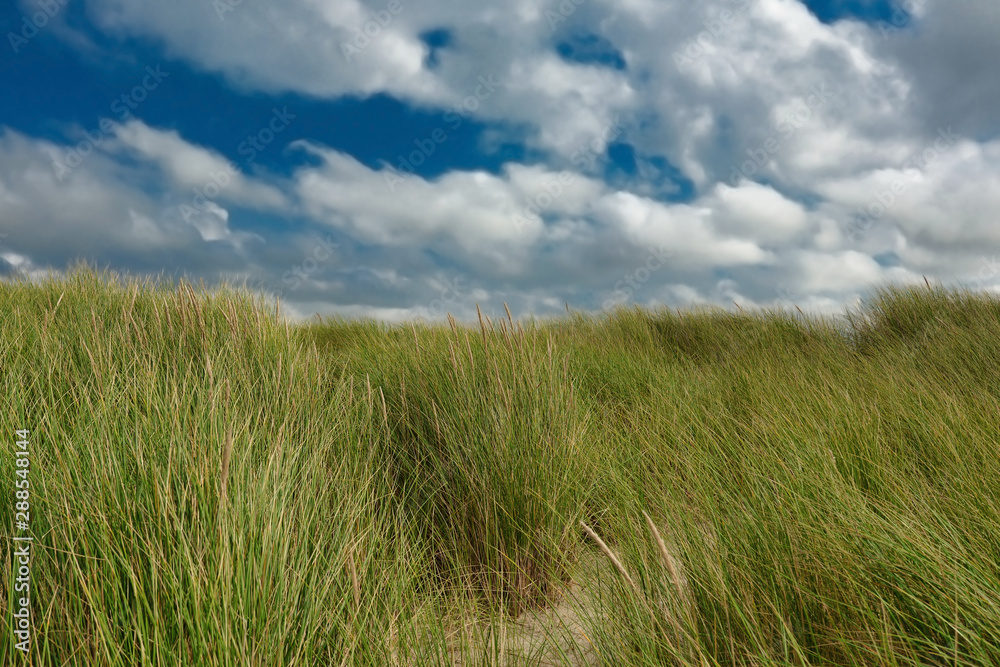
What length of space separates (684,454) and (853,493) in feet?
3.13

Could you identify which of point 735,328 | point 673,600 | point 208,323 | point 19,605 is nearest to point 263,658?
point 19,605

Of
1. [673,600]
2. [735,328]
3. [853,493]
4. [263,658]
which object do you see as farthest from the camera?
[735,328]

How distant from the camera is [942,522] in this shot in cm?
188

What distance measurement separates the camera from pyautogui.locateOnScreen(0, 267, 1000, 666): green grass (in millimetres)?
1395

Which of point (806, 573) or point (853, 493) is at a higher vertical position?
point (853, 493)

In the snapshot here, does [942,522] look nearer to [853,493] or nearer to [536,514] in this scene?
[853,493]

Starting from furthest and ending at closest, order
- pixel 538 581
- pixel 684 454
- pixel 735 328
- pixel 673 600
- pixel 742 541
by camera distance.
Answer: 1. pixel 735 328
2. pixel 684 454
3. pixel 538 581
4. pixel 742 541
5. pixel 673 600

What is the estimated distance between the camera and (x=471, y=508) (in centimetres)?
265

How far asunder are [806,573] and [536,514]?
1152mm

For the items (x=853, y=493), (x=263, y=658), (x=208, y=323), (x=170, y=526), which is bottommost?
(x=263, y=658)

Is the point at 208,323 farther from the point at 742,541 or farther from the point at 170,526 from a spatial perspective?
the point at 742,541

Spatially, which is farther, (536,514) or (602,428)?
(602,428)

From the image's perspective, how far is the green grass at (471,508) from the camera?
139 centimetres

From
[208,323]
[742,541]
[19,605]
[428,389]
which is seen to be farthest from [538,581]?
[208,323]
